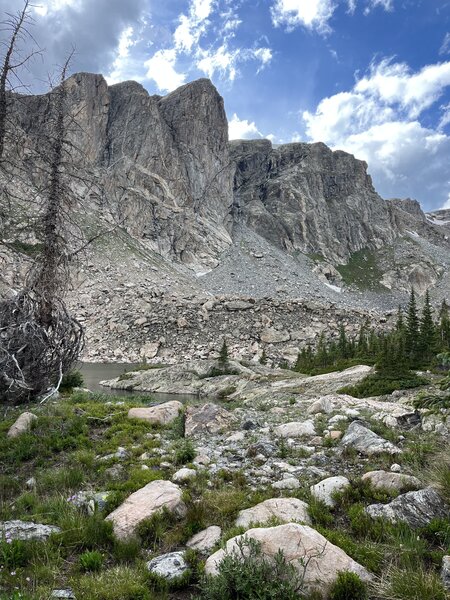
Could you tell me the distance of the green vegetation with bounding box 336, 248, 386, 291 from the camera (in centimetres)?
15638

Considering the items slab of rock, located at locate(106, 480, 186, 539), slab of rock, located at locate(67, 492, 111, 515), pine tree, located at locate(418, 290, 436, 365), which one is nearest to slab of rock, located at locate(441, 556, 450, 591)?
slab of rock, located at locate(106, 480, 186, 539)

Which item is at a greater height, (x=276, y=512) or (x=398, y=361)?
(x=398, y=361)

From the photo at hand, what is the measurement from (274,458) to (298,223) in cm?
17169

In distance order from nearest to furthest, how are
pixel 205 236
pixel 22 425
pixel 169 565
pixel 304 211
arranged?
pixel 169 565 → pixel 22 425 → pixel 205 236 → pixel 304 211

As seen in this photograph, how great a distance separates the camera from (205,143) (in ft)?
544

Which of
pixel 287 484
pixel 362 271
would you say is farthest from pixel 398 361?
pixel 362 271

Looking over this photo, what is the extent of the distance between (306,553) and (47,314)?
992cm

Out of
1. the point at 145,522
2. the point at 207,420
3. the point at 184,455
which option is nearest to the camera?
the point at 145,522

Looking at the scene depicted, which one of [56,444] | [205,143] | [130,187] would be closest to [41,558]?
[56,444]

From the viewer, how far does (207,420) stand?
12.9 meters

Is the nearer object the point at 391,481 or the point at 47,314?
the point at 391,481

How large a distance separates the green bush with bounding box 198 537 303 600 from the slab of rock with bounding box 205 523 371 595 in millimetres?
132

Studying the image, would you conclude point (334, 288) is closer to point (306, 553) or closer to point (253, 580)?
point (306, 553)

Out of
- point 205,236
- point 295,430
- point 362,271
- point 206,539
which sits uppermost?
point 205,236
